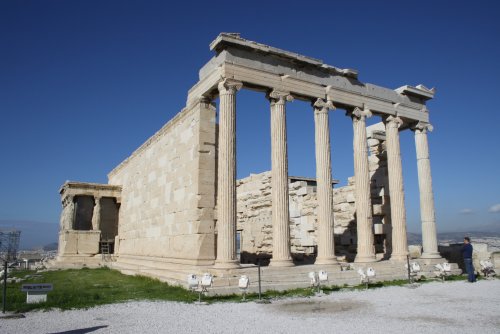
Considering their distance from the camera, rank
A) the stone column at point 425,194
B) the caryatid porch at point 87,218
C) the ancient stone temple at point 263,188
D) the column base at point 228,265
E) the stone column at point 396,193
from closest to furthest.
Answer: the column base at point 228,265 → the ancient stone temple at point 263,188 → the stone column at point 396,193 → the stone column at point 425,194 → the caryatid porch at point 87,218

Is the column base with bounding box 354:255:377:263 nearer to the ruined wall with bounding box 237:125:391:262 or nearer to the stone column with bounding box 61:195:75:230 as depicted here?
the ruined wall with bounding box 237:125:391:262

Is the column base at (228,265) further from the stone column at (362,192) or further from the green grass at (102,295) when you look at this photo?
the stone column at (362,192)

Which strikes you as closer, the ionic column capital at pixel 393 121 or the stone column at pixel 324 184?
the stone column at pixel 324 184

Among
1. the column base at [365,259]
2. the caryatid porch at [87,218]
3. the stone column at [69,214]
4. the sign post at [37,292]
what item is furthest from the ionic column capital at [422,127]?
the stone column at [69,214]

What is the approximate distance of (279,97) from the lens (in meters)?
15.5

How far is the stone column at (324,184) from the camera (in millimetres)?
15500

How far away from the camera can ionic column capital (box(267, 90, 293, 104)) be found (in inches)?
605

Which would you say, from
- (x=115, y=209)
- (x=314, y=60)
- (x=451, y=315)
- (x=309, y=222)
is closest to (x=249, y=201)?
(x=309, y=222)

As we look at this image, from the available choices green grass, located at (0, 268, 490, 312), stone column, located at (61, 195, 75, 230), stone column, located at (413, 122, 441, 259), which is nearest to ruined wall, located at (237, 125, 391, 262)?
stone column, located at (413, 122, 441, 259)

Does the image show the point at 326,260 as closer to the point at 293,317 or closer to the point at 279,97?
the point at 279,97

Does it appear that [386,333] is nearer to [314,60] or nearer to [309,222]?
[314,60]

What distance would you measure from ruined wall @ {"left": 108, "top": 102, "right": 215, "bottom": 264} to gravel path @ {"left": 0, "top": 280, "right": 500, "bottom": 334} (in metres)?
4.57

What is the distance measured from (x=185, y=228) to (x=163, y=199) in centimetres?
323

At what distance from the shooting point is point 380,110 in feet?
61.3
